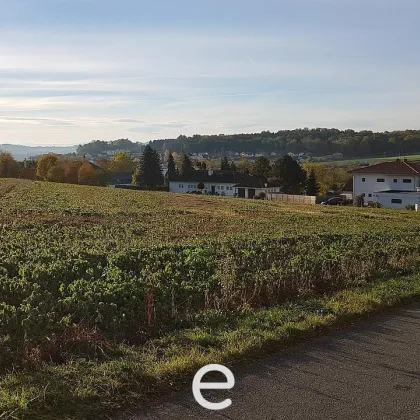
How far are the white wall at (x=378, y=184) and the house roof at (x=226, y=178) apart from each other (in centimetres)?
1305

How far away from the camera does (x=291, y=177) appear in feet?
238

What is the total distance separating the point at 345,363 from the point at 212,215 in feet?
81.5

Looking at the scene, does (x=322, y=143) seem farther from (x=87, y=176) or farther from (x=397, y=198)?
(x=397, y=198)

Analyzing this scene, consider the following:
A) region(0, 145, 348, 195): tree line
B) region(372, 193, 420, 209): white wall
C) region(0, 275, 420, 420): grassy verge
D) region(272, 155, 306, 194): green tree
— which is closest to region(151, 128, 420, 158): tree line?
region(0, 145, 348, 195): tree line

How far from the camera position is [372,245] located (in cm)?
1474

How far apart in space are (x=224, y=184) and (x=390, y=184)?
25.2 meters

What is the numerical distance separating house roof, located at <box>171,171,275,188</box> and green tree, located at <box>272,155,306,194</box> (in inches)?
78.8

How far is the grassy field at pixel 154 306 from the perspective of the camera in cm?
493

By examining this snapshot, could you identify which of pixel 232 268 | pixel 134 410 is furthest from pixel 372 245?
pixel 134 410

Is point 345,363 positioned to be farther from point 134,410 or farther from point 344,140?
point 344,140

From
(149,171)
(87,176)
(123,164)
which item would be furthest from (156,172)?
(123,164)

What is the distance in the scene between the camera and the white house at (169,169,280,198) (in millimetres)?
73875

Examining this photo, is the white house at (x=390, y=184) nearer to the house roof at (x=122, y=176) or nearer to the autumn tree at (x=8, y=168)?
the house roof at (x=122, y=176)

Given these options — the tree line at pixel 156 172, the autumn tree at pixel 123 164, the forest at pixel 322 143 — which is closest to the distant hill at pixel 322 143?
the forest at pixel 322 143
